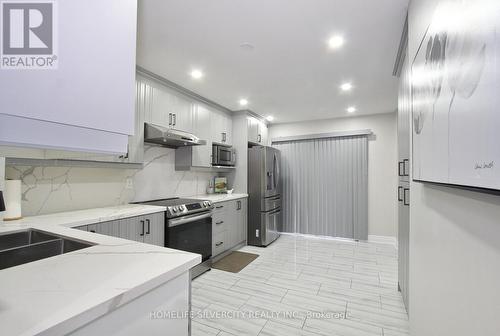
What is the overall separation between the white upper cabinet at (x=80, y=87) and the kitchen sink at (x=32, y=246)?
0.72 m

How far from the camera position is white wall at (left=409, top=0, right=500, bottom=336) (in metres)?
0.65

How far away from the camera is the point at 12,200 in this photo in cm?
171

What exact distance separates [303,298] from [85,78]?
252 centimetres

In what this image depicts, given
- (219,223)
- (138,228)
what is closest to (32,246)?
(138,228)

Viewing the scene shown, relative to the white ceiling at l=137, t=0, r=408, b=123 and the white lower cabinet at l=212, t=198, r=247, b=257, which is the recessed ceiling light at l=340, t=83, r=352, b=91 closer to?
the white ceiling at l=137, t=0, r=408, b=123

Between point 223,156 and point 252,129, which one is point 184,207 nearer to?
point 223,156

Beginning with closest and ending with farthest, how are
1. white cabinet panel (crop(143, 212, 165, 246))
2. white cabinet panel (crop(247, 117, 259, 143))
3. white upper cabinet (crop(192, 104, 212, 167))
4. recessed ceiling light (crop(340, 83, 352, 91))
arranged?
white cabinet panel (crop(143, 212, 165, 246)), recessed ceiling light (crop(340, 83, 352, 91)), white upper cabinet (crop(192, 104, 212, 167)), white cabinet panel (crop(247, 117, 259, 143))

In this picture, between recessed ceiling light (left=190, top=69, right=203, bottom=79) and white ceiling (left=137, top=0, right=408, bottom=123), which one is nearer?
white ceiling (left=137, top=0, right=408, bottom=123)

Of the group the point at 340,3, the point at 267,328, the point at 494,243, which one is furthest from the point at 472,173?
the point at 267,328

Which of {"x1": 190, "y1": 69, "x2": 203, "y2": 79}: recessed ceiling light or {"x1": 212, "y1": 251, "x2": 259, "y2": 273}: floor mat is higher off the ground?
{"x1": 190, "y1": 69, "x2": 203, "y2": 79}: recessed ceiling light

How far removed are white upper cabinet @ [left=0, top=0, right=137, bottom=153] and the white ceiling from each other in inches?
44.2

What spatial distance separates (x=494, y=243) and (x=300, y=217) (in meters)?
4.36

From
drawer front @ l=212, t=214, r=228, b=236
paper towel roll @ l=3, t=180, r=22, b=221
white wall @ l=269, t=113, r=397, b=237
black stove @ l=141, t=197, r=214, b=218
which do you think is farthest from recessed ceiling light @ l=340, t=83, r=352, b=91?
paper towel roll @ l=3, t=180, r=22, b=221

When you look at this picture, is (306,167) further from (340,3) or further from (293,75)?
(340,3)
